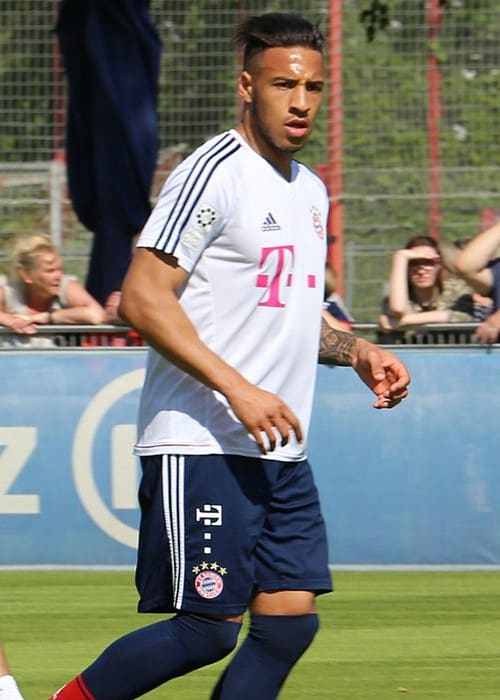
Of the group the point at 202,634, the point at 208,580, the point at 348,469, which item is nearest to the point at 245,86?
the point at 208,580

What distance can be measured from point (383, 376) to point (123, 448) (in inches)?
184

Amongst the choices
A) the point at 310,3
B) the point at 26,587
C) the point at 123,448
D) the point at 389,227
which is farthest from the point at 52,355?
the point at 310,3

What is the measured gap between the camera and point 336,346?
4.91m

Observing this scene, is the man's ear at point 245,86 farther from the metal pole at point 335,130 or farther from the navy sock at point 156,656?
the metal pole at point 335,130

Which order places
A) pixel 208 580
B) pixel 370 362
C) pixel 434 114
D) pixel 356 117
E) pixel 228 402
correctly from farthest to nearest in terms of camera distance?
pixel 434 114, pixel 356 117, pixel 370 362, pixel 208 580, pixel 228 402

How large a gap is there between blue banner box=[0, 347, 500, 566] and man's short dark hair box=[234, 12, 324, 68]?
4.76 metres

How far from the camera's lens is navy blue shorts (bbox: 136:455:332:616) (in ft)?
14.4

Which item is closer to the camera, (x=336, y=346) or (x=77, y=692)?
(x=77, y=692)

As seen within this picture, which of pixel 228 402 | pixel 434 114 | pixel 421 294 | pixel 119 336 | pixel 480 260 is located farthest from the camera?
pixel 434 114

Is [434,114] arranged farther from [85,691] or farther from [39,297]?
[85,691]

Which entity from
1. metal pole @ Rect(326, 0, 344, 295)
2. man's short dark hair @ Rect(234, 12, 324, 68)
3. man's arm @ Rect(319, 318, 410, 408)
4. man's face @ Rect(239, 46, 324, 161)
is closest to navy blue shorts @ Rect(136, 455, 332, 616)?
man's arm @ Rect(319, 318, 410, 408)

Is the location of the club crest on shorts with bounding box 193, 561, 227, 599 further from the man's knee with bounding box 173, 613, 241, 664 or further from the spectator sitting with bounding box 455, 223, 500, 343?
the spectator sitting with bounding box 455, 223, 500, 343

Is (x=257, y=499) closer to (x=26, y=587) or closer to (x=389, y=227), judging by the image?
(x=26, y=587)

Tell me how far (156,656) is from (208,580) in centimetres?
24
